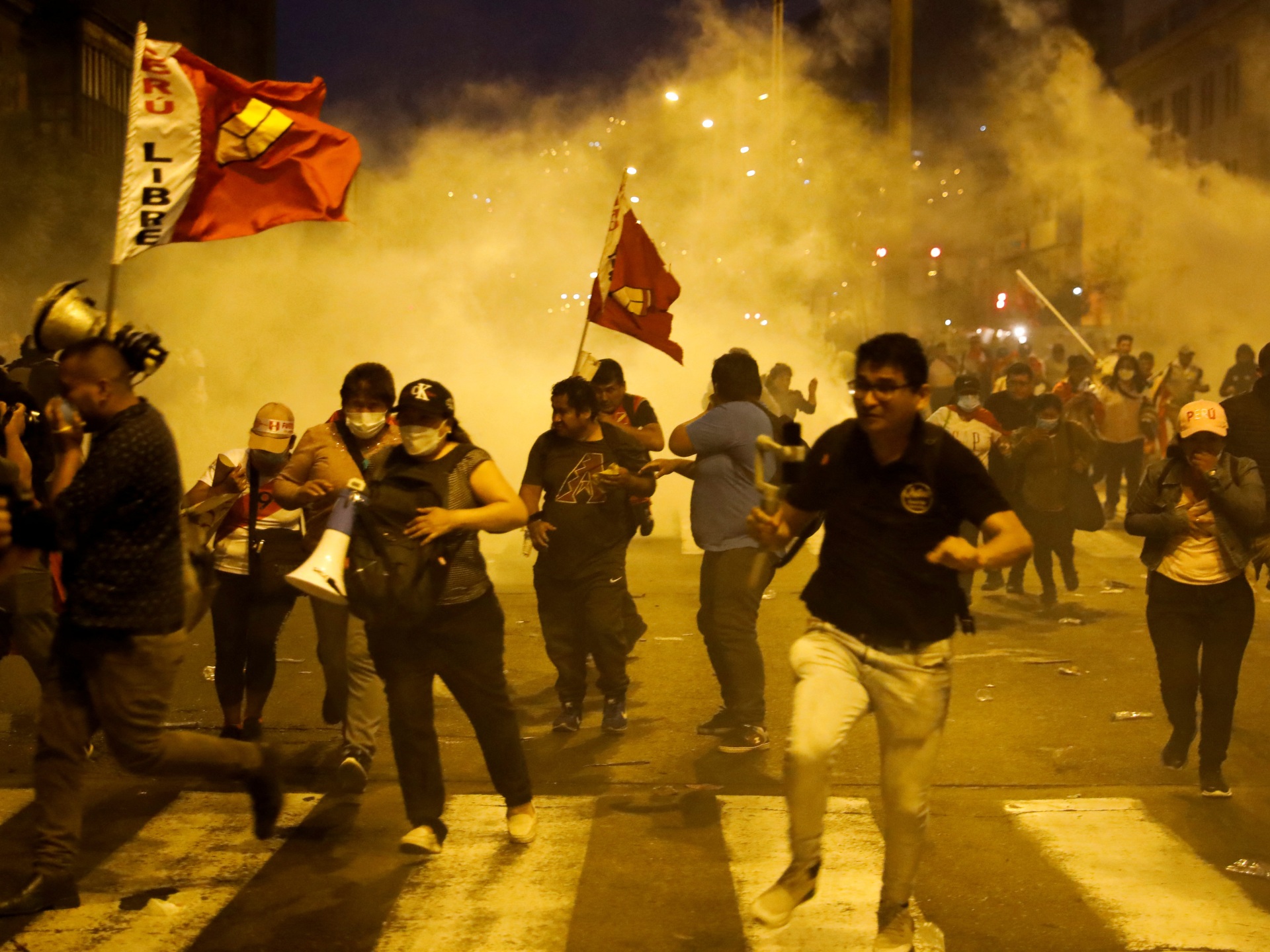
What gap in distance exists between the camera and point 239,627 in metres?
6.45

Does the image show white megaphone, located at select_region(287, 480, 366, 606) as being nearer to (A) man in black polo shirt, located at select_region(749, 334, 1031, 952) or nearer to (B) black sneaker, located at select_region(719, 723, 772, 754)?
(A) man in black polo shirt, located at select_region(749, 334, 1031, 952)

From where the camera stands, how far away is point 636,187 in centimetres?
2839

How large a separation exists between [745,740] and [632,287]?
3.54m

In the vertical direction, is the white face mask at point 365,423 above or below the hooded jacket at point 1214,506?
above

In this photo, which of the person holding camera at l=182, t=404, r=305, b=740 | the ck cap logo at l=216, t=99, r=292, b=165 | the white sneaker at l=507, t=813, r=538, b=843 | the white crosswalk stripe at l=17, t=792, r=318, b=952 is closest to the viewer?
the white crosswalk stripe at l=17, t=792, r=318, b=952

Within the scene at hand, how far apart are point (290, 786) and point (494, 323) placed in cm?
2005

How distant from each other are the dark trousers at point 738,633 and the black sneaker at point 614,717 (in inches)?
23.6

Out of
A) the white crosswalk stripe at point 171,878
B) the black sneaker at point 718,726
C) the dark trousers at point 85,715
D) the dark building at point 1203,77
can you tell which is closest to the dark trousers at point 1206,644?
the black sneaker at point 718,726

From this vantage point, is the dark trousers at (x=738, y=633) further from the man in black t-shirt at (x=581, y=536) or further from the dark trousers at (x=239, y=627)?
the dark trousers at (x=239, y=627)

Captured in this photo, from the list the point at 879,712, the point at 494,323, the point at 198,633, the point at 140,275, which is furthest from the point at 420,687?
the point at 494,323

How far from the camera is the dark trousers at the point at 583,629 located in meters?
6.85

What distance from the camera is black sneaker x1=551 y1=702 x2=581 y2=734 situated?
275 inches

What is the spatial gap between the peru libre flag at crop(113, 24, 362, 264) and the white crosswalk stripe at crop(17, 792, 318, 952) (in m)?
A: 2.40

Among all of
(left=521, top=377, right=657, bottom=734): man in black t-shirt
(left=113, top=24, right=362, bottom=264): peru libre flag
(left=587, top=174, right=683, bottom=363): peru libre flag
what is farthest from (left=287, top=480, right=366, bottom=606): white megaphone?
(left=587, top=174, right=683, bottom=363): peru libre flag
